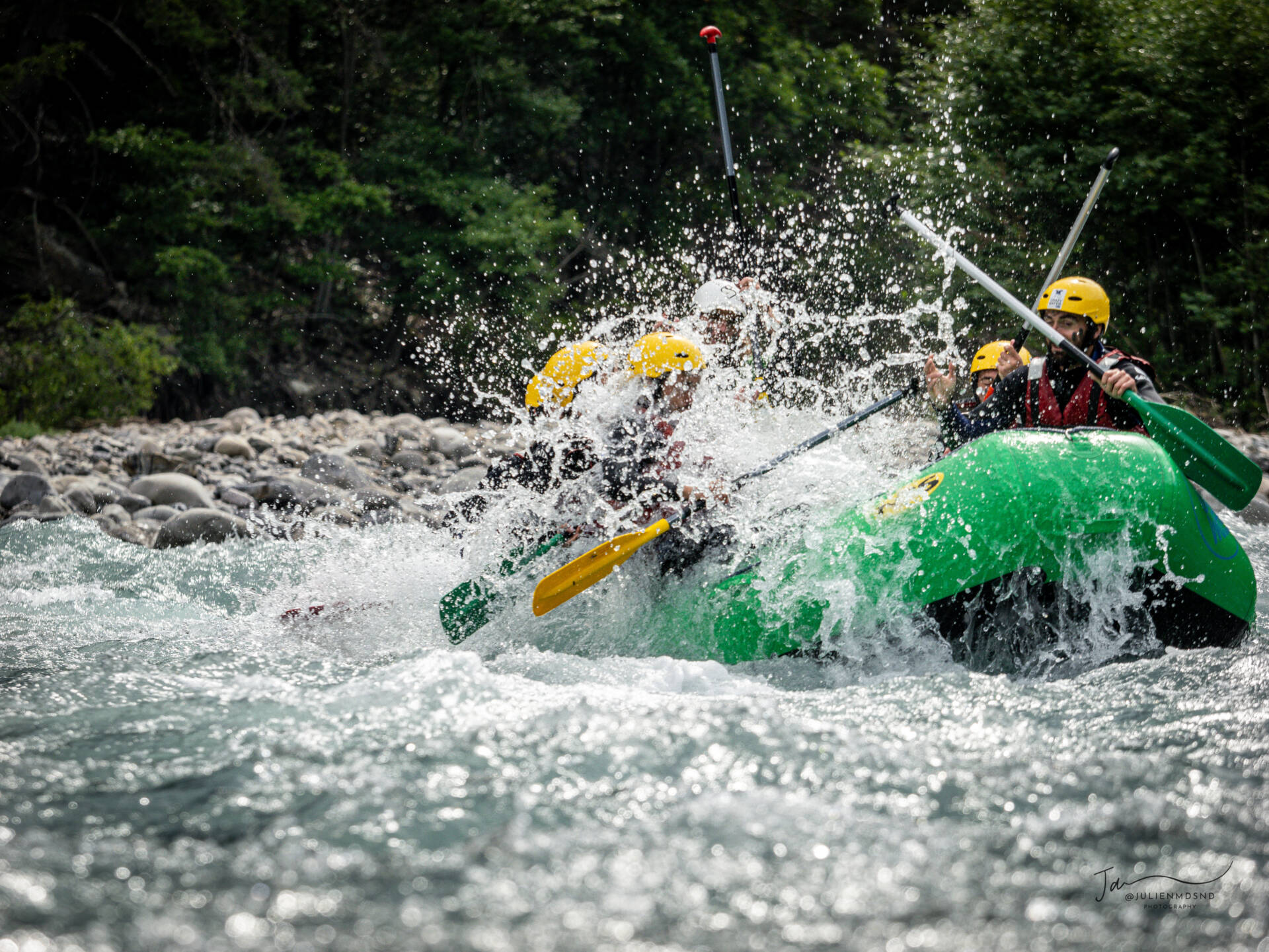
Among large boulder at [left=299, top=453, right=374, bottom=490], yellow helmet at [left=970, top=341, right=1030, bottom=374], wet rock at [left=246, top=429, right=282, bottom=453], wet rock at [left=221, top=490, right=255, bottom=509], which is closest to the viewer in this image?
yellow helmet at [left=970, top=341, right=1030, bottom=374]

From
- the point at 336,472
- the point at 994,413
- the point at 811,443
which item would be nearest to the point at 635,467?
the point at 811,443

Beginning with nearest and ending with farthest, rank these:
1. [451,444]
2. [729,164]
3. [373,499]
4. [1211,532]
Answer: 1. [1211,532]
2. [729,164]
3. [373,499]
4. [451,444]

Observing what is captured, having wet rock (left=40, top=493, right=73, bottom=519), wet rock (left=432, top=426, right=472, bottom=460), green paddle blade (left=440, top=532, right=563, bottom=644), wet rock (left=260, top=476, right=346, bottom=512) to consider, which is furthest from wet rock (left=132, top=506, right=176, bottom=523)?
green paddle blade (left=440, top=532, right=563, bottom=644)

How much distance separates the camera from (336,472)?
8273mm

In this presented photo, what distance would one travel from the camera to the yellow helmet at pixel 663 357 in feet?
13.3

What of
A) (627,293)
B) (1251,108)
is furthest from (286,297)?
(1251,108)

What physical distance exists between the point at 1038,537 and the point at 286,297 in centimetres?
1418

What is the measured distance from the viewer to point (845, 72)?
17891mm

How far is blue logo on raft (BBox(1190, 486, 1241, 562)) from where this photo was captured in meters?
3.66

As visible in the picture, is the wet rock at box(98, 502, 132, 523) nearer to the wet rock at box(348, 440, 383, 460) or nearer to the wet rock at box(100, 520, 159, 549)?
the wet rock at box(100, 520, 159, 549)

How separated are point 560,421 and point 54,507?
4394 mm

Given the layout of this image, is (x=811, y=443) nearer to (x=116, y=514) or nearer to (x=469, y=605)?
(x=469, y=605)

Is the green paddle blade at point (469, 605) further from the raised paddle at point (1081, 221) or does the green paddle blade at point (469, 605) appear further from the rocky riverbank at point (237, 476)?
the raised paddle at point (1081, 221)

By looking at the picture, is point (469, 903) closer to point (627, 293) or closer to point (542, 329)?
point (542, 329)
